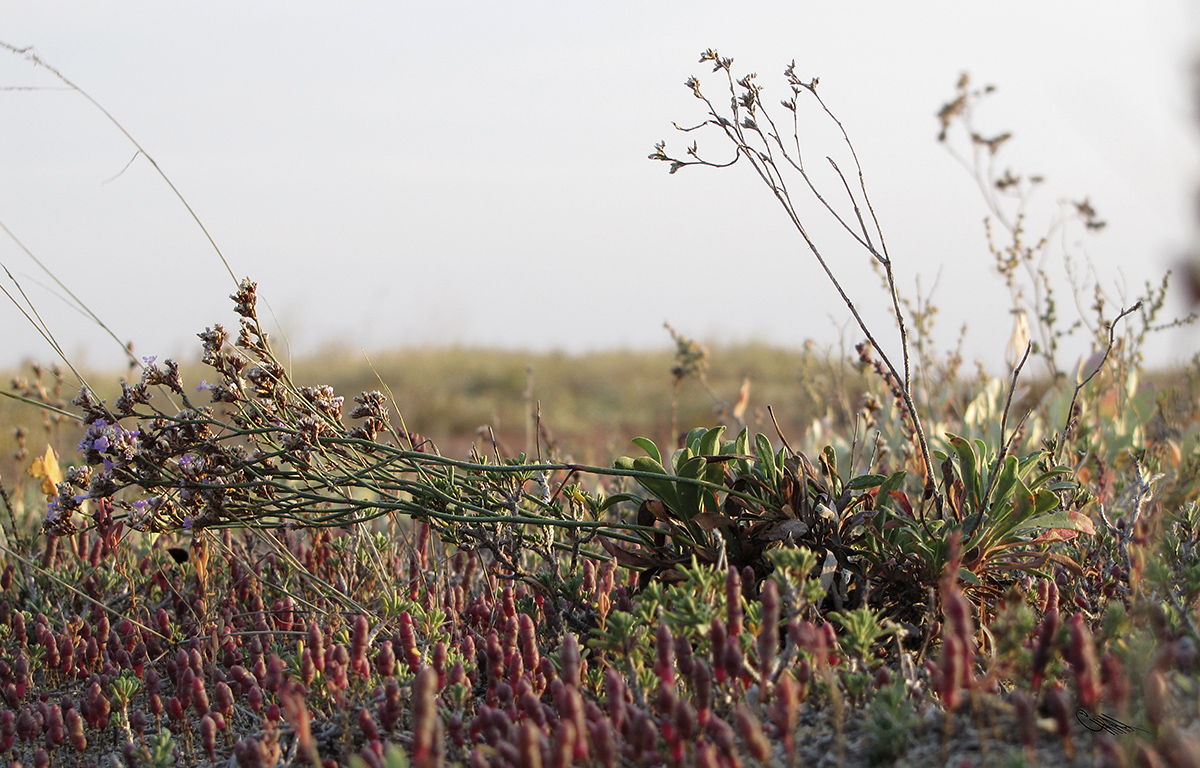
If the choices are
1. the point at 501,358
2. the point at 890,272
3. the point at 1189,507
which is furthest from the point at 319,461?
the point at 501,358

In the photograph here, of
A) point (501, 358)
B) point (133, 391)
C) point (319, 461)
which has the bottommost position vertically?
point (319, 461)

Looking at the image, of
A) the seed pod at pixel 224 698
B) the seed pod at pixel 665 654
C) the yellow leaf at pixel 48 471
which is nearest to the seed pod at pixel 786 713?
the seed pod at pixel 665 654

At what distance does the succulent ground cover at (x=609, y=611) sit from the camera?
1.56 meters

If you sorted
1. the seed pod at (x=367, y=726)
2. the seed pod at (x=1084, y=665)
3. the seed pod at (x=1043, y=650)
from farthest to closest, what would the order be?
the seed pod at (x=367, y=726), the seed pod at (x=1043, y=650), the seed pod at (x=1084, y=665)

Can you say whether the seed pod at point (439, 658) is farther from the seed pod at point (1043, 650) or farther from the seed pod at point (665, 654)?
the seed pod at point (1043, 650)

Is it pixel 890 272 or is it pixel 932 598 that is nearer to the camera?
pixel 932 598

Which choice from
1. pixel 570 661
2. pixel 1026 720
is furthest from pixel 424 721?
pixel 1026 720

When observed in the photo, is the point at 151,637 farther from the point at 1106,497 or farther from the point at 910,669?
the point at 1106,497

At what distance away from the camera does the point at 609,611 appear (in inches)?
96.7

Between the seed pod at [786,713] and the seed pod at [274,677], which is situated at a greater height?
the seed pod at [274,677]

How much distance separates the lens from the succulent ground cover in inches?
61.2

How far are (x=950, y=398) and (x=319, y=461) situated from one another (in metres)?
3.41

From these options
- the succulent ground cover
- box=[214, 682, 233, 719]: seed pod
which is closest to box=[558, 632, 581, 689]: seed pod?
the succulent ground cover

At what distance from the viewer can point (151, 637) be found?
2.83 m
